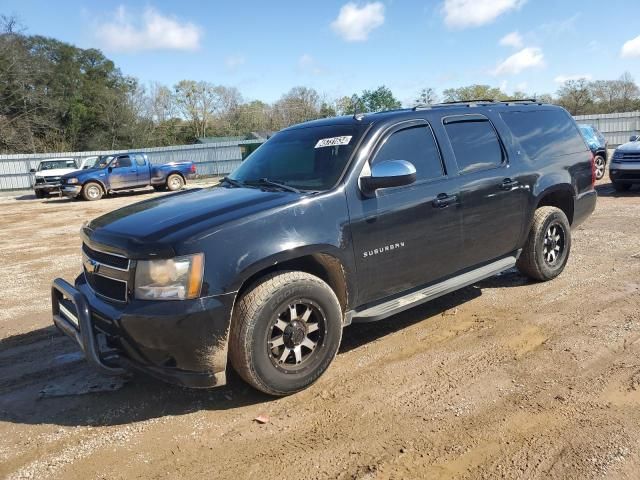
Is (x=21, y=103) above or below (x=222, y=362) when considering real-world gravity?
above

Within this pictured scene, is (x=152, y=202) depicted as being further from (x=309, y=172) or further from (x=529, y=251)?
(x=529, y=251)

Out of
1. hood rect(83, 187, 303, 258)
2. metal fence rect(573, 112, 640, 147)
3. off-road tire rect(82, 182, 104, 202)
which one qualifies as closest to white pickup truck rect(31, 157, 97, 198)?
off-road tire rect(82, 182, 104, 202)

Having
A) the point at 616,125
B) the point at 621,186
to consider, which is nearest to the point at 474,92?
the point at 616,125

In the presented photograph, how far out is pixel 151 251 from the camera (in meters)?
3.08

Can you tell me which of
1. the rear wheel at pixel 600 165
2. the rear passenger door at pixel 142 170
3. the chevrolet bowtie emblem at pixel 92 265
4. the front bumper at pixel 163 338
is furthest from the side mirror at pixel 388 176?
the rear passenger door at pixel 142 170

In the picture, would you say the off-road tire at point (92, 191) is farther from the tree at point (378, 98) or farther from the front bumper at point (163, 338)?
the tree at point (378, 98)

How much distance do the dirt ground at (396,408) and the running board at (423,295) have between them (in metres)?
0.39

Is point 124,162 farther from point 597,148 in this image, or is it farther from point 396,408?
point 396,408

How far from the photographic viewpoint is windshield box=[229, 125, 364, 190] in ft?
12.8

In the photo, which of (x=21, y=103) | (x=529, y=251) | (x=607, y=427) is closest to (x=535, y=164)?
(x=529, y=251)

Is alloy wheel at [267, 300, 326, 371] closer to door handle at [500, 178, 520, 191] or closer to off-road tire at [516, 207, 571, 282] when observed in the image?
door handle at [500, 178, 520, 191]

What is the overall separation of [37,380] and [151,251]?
5.90ft

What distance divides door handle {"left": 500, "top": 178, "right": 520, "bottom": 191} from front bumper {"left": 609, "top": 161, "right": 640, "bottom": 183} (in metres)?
9.00

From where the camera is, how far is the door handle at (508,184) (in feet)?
15.6
